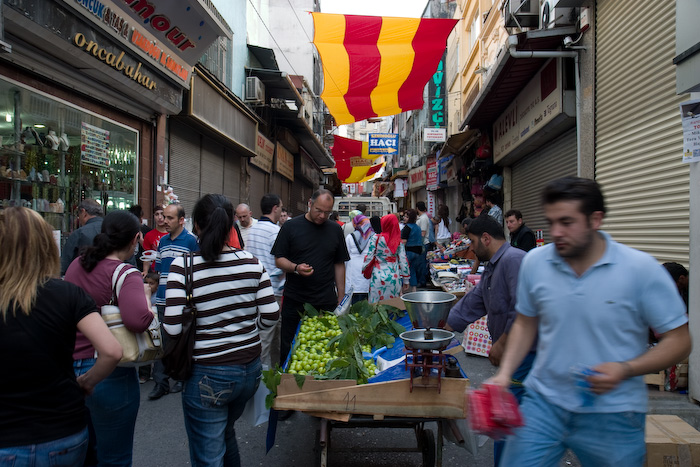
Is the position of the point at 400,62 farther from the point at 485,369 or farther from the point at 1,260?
the point at 1,260

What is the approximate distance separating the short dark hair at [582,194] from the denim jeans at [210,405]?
6.23 feet

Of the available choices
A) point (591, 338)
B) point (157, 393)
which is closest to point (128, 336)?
point (591, 338)

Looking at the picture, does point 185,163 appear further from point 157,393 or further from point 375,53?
point 157,393

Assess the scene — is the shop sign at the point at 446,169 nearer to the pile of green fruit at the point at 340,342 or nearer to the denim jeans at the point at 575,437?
the pile of green fruit at the point at 340,342

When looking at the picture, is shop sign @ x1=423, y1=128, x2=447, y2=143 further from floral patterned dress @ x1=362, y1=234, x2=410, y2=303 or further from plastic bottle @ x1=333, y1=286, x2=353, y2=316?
plastic bottle @ x1=333, y1=286, x2=353, y2=316

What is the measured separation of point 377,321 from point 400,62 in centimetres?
673

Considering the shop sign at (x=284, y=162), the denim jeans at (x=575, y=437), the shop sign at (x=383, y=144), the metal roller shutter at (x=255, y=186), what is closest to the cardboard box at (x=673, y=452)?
the denim jeans at (x=575, y=437)

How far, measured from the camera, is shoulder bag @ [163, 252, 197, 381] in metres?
2.68

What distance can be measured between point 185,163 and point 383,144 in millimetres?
12605

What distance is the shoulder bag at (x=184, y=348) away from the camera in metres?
2.68

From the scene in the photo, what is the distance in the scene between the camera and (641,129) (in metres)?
6.27

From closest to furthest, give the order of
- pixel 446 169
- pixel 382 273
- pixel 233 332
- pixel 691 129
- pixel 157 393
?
pixel 233 332 → pixel 691 129 → pixel 157 393 → pixel 382 273 → pixel 446 169

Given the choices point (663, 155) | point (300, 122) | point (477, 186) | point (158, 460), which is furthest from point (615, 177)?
point (300, 122)

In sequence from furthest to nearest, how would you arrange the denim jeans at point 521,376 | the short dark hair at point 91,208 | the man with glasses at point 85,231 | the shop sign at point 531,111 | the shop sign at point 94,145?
the shop sign at point 531,111
the shop sign at point 94,145
the short dark hair at point 91,208
the man with glasses at point 85,231
the denim jeans at point 521,376
